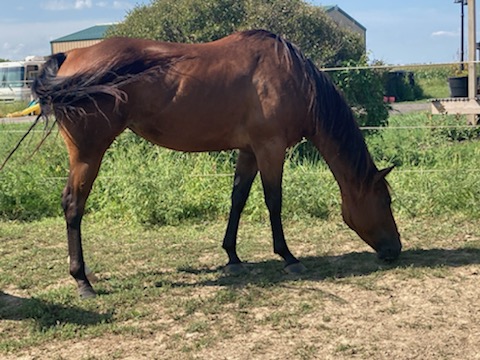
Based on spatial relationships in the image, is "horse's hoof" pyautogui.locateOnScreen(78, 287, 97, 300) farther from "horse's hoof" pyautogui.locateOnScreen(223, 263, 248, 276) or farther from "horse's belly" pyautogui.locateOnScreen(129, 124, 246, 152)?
"horse's belly" pyautogui.locateOnScreen(129, 124, 246, 152)

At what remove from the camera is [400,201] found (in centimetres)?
624

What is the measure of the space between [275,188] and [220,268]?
2.73ft

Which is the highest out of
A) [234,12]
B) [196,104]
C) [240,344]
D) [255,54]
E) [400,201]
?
[234,12]

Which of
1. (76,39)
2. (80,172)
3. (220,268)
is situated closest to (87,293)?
(80,172)

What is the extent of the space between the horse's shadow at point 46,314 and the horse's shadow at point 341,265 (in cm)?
74

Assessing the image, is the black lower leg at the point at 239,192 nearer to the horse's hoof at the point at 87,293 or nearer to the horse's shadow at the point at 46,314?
the horse's hoof at the point at 87,293

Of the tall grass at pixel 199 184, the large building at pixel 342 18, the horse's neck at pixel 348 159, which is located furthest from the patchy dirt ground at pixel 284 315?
the large building at pixel 342 18

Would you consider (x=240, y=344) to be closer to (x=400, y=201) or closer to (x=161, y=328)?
(x=161, y=328)

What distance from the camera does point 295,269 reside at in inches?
174

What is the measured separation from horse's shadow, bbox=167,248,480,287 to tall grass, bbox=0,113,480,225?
137 cm

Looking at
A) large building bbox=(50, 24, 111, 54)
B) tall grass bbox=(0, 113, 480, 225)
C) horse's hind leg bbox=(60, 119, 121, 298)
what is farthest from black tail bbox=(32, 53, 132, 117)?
large building bbox=(50, 24, 111, 54)

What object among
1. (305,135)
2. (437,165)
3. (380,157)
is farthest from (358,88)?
(305,135)

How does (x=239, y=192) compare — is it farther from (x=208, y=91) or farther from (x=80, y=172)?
(x=80, y=172)

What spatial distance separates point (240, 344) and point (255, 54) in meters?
2.23
